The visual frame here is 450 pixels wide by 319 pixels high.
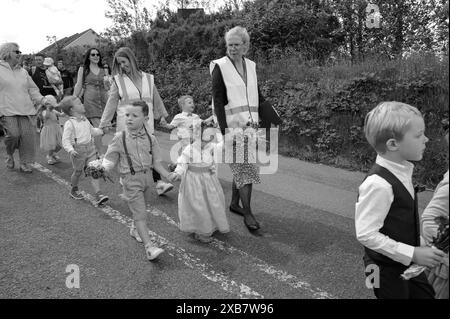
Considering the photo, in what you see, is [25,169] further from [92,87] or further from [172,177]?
[172,177]

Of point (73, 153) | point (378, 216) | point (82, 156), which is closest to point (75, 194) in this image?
point (82, 156)

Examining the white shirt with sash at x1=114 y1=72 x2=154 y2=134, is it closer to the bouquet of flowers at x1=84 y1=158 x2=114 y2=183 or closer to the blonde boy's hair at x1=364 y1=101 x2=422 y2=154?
the bouquet of flowers at x1=84 y1=158 x2=114 y2=183

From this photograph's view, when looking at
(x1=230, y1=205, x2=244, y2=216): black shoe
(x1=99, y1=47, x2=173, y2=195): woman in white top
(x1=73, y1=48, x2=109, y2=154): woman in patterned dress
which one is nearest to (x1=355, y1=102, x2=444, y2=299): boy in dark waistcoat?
(x1=230, y1=205, x2=244, y2=216): black shoe

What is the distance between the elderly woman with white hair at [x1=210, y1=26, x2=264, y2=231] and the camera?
167 inches

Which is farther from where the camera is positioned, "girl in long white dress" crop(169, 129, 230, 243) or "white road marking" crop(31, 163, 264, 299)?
"girl in long white dress" crop(169, 129, 230, 243)

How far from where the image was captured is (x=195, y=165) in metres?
4.09

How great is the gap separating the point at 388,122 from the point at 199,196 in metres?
2.33

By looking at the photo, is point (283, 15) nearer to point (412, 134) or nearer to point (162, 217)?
point (162, 217)

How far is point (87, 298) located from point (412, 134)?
263 cm

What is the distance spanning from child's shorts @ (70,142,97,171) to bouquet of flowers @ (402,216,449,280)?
4426 mm

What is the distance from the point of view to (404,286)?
2180mm

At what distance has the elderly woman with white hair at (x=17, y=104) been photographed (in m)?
6.42

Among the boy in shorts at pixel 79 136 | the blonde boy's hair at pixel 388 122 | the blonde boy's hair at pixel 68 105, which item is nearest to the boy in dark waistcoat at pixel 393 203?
the blonde boy's hair at pixel 388 122

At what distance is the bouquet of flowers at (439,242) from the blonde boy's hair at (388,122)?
0.52 metres
